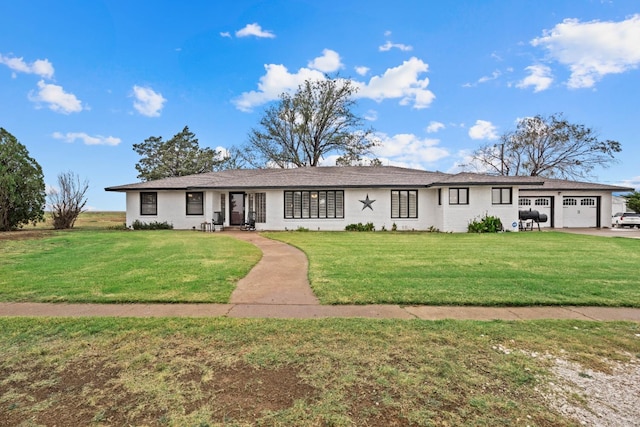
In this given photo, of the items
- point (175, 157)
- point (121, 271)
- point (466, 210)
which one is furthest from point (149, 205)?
point (466, 210)

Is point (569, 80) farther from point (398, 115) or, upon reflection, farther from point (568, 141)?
point (568, 141)

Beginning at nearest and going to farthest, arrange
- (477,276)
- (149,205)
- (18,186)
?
1. (477,276)
2. (18,186)
3. (149,205)

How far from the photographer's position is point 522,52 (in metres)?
19.2

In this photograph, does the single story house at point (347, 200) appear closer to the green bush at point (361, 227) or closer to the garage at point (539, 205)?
the garage at point (539, 205)

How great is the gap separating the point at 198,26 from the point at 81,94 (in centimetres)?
793

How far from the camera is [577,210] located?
21953mm

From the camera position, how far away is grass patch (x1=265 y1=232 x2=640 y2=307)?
507 cm

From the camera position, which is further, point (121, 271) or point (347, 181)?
point (347, 181)

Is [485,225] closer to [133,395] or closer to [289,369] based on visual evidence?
[289,369]

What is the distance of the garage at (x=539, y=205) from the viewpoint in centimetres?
2139

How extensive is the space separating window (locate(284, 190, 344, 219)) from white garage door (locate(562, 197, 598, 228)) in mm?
16210

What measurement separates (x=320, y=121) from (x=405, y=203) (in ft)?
57.0

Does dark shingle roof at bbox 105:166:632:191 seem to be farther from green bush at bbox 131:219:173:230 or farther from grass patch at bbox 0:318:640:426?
grass patch at bbox 0:318:640:426

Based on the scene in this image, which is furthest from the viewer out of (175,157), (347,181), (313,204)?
(175,157)
